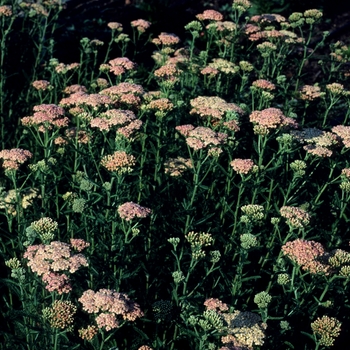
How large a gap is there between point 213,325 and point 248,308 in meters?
1.15

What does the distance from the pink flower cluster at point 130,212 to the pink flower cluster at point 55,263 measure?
1.41ft

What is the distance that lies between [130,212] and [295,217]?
1.09 m

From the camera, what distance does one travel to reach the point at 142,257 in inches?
177

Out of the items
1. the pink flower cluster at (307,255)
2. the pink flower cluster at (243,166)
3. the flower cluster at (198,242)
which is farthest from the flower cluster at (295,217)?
the flower cluster at (198,242)

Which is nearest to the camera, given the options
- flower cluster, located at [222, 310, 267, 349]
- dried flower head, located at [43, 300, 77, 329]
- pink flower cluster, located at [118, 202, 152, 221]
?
dried flower head, located at [43, 300, 77, 329]

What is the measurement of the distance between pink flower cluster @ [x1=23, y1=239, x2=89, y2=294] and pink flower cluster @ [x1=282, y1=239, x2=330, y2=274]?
1258mm

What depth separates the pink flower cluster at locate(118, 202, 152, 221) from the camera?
12.7 feet

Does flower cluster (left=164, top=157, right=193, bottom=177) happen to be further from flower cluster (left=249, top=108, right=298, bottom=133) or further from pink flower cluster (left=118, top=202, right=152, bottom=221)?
pink flower cluster (left=118, top=202, right=152, bottom=221)

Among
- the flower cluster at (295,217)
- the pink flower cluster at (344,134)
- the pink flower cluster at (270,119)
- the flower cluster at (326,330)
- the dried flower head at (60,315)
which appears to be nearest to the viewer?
the dried flower head at (60,315)

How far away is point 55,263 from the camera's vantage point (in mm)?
3418

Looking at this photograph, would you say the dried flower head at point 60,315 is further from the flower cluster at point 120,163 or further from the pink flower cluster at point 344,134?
the pink flower cluster at point 344,134

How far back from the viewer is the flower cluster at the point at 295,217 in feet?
13.8

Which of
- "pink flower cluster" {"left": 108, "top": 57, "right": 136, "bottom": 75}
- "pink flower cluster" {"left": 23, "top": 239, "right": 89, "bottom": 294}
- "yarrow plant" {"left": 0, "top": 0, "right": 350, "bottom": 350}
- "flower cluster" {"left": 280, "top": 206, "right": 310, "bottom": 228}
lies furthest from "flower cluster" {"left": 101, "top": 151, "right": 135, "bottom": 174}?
"pink flower cluster" {"left": 108, "top": 57, "right": 136, "bottom": 75}

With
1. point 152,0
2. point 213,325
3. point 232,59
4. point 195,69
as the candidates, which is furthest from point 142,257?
point 152,0
